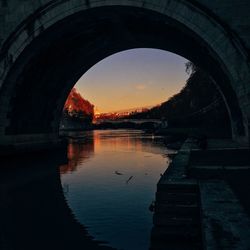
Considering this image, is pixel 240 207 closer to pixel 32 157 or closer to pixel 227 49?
pixel 227 49

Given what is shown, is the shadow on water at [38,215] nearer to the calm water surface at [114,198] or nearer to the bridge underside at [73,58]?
the calm water surface at [114,198]

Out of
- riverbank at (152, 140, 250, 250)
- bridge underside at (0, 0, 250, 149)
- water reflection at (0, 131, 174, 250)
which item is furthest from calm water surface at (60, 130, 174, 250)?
bridge underside at (0, 0, 250, 149)

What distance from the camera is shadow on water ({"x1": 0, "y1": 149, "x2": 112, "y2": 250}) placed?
269 inches

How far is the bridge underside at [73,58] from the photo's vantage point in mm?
16141

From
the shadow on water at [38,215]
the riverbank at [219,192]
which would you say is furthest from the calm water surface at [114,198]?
the riverbank at [219,192]

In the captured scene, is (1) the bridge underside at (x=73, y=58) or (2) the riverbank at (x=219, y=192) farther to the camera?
(1) the bridge underside at (x=73, y=58)

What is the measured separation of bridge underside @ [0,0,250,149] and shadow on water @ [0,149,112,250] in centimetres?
491

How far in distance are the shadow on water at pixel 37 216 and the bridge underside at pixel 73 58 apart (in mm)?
4914

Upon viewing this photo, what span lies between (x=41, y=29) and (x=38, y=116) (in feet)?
24.8

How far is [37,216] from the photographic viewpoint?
8641 millimetres

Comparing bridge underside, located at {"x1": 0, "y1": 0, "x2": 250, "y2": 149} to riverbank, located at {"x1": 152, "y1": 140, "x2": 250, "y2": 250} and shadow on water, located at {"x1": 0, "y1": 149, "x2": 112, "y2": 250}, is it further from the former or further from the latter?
shadow on water, located at {"x1": 0, "y1": 149, "x2": 112, "y2": 250}

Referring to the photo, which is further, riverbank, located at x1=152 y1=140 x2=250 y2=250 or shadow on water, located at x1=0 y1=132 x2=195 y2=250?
shadow on water, located at x1=0 y1=132 x2=195 y2=250

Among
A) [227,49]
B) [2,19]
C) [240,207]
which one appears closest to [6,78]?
[2,19]

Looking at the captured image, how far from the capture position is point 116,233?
7.23 metres
